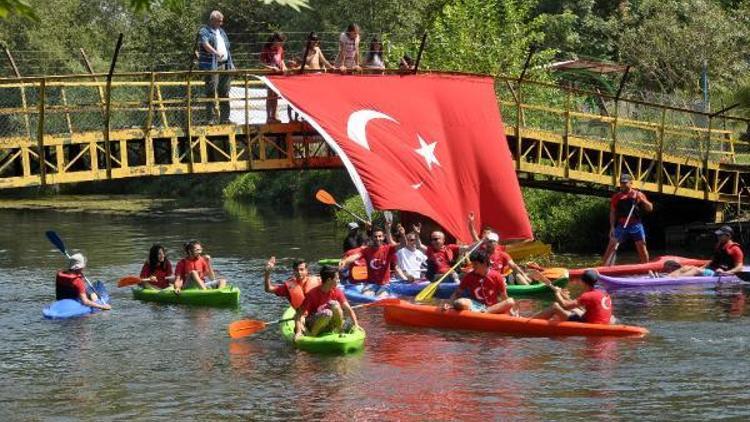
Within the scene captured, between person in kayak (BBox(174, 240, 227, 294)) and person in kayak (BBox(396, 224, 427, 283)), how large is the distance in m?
3.23

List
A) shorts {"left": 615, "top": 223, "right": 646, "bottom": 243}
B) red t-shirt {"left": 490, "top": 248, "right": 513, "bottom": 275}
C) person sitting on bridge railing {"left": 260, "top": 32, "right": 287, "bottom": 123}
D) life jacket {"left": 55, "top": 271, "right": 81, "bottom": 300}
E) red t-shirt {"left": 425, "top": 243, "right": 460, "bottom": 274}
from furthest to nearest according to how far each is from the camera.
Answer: shorts {"left": 615, "top": 223, "right": 646, "bottom": 243} < person sitting on bridge railing {"left": 260, "top": 32, "right": 287, "bottom": 123} < red t-shirt {"left": 425, "top": 243, "right": 460, "bottom": 274} < life jacket {"left": 55, "top": 271, "right": 81, "bottom": 300} < red t-shirt {"left": 490, "top": 248, "right": 513, "bottom": 275}

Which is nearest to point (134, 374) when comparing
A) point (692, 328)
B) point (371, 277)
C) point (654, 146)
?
point (371, 277)

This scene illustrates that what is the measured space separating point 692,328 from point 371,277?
589cm

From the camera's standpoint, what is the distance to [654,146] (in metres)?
33.4

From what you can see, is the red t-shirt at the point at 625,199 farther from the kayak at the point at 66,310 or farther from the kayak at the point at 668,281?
the kayak at the point at 66,310

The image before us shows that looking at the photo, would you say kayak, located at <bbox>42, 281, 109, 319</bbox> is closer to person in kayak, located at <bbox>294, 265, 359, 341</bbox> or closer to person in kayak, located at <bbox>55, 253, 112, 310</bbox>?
person in kayak, located at <bbox>55, 253, 112, 310</bbox>

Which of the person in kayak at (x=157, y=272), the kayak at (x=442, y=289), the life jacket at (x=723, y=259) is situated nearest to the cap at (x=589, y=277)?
the kayak at (x=442, y=289)

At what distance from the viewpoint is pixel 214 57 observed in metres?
26.9

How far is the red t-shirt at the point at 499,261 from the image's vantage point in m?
23.6

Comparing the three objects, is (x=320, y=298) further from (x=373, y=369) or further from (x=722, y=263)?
(x=722, y=263)

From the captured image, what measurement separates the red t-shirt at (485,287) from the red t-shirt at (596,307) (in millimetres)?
1463

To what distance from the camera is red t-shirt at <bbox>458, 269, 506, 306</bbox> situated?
21.5 meters

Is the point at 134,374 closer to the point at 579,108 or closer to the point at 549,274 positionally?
the point at 549,274

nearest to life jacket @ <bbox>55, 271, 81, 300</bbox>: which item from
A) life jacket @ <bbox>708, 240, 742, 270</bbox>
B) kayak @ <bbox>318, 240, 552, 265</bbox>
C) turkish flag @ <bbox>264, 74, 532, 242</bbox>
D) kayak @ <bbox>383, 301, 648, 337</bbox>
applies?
turkish flag @ <bbox>264, 74, 532, 242</bbox>
